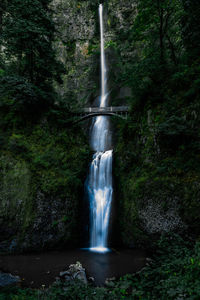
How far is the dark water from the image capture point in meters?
6.49

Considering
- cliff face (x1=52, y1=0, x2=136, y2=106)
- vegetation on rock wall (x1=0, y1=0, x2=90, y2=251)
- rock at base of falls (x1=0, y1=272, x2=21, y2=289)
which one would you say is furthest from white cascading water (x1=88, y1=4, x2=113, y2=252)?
cliff face (x1=52, y1=0, x2=136, y2=106)

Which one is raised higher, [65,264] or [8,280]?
[8,280]

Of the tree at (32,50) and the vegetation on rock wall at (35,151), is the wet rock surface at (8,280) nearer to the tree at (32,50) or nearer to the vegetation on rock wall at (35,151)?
the vegetation on rock wall at (35,151)

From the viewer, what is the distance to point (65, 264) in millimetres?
7414

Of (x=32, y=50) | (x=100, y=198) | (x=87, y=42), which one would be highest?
(x=87, y=42)

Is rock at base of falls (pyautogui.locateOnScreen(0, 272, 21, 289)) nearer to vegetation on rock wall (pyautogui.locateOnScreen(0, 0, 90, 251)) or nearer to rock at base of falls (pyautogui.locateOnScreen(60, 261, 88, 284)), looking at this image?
rock at base of falls (pyautogui.locateOnScreen(60, 261, 88, 284))

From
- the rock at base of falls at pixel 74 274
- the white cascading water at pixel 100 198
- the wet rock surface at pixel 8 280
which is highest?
the white cascading water at pixel 100 198

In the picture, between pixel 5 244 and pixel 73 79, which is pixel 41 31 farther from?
pixel 73 79

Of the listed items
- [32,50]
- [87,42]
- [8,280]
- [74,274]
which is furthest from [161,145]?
[87,42]

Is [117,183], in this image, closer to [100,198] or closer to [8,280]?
[100,198]

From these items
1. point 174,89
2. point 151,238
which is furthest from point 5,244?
point 174,89

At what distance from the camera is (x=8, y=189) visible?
9273 mm

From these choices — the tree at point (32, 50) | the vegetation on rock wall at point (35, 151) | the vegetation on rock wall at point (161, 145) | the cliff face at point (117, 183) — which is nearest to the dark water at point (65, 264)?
the cliff face at point (117, 183)

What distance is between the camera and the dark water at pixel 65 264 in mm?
6492
